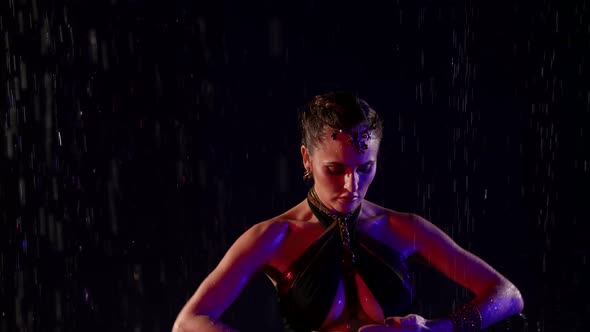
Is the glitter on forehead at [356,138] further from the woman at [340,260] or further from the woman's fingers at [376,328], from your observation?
the woman's fingers at [376,328]

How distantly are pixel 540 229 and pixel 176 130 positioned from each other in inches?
62.7

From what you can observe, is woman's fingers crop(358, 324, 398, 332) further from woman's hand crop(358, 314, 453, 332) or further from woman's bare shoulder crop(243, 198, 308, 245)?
woman's bare shoulder crop(243, 198, 308, 245)

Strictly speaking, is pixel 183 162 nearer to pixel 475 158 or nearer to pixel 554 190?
pixel 475 158

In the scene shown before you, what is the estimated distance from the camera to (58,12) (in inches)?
103

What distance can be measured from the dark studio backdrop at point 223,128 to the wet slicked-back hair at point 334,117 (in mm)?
866

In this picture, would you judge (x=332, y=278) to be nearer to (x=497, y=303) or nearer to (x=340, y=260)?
(x=340, y=260)

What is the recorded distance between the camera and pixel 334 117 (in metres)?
1.74

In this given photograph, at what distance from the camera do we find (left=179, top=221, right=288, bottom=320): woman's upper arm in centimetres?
172

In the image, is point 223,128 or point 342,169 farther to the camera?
point 223,128

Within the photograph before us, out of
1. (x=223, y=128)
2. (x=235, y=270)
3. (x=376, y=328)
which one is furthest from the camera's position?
(x=223, y=128)

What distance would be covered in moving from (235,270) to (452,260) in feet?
1.98

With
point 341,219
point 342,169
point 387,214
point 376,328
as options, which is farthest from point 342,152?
point 376,328

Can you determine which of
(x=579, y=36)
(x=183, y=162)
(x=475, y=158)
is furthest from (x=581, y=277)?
(x=183, y=162)

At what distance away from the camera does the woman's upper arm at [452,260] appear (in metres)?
1.88
